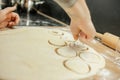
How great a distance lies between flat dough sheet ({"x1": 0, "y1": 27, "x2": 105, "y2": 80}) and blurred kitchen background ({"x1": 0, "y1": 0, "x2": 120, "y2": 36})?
41 cm

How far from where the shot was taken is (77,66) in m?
0.88

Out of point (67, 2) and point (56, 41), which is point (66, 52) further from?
point (67, 2)

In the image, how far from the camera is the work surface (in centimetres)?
79

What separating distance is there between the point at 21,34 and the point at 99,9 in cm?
70

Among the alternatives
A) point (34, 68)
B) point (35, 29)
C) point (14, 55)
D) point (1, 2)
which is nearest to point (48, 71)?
point (34, 68)

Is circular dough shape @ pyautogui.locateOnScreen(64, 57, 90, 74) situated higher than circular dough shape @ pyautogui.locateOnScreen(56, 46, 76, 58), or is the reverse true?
circular dough shape @ pyautogui.locateOnScreen(56, 46, 76, 58)

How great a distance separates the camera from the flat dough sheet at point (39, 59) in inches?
30.7

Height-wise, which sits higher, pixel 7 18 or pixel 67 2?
pixel 67 2

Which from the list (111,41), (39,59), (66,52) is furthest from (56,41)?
(111,41)

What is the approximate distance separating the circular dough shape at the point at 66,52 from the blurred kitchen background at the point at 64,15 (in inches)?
20.3

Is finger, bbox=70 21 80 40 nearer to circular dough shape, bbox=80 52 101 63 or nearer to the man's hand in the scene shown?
circular dough shape, bbox=80 52 101 63

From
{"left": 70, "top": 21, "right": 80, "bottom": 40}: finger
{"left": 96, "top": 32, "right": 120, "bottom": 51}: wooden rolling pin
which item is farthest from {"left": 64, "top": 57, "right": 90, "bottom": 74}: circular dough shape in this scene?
{"left": 96, "top": 32, "right": 120, "bottom": 51}: wooden rolling pin

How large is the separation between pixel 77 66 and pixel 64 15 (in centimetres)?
99

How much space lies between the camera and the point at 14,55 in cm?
87
